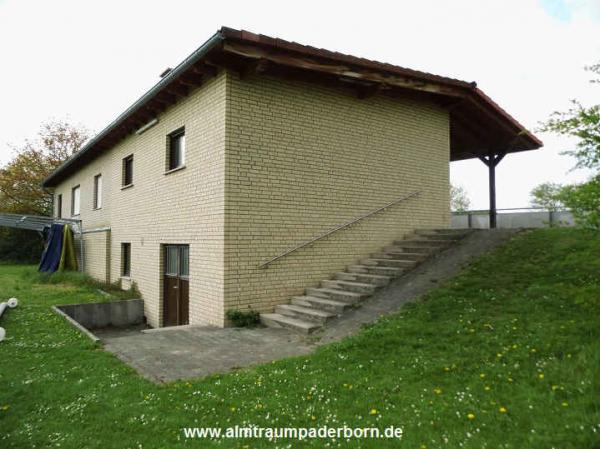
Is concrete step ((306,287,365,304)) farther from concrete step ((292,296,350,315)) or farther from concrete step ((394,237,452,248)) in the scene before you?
concrete step ((394,237,452,248))

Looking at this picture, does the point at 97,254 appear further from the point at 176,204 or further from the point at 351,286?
the point at 351,286

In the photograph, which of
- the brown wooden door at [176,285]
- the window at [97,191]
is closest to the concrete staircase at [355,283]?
the brown wooden door at [176,285]

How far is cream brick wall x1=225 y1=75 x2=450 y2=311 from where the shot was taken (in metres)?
7.77

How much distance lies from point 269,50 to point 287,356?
509 cm

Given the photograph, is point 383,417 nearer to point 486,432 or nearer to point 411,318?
point 486,432

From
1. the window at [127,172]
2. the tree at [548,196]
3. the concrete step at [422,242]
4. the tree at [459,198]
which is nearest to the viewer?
the tree at [548,196]

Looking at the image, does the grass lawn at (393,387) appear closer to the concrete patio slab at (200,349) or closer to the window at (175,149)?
the concrete patio slab at (200,349)

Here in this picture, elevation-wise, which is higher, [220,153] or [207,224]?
[220,153]

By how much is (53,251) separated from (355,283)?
Answer: 14212 mm

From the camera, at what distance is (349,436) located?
3.34 metres

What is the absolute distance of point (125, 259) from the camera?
13.1 metres

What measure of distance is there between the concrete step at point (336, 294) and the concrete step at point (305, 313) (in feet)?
1.49

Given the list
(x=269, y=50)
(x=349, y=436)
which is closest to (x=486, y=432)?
(x=349, y=436)

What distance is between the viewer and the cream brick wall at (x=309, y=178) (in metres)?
7.77
